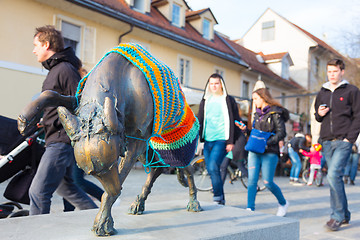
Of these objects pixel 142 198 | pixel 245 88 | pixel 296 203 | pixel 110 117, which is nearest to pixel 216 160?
pixel 142 198

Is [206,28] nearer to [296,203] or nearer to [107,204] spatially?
[296,203]

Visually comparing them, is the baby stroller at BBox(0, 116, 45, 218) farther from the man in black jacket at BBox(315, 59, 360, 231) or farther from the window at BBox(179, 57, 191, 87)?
the window at BBox(179, 57, 191, 87)

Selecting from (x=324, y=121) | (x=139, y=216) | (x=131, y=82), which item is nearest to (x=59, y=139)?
(x=139, y=216)

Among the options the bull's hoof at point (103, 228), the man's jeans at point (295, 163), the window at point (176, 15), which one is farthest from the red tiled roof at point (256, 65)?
the bull's hoof at point (103, 228)

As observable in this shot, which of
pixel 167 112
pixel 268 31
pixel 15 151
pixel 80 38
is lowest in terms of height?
pixel 15 151

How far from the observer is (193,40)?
16016 mm

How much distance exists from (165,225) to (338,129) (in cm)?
283

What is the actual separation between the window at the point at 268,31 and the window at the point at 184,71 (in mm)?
14044

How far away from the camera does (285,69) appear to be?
25.0 m

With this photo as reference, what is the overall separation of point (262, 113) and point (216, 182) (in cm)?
122

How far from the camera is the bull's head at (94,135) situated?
5.31 ft

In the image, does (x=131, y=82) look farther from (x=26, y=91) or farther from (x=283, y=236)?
(x=26, y=91)

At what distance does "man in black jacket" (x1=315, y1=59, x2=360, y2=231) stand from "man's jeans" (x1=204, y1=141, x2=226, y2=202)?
1.39 meters

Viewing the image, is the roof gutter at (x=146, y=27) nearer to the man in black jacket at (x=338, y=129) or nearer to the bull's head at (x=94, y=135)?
the man in black jacket at (x=338, y=129)
